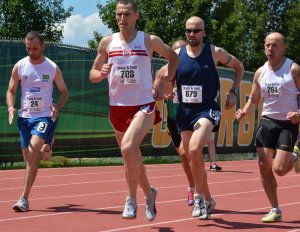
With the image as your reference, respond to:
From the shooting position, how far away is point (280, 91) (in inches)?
323

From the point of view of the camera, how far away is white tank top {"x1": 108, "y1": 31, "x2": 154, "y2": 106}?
724 cm

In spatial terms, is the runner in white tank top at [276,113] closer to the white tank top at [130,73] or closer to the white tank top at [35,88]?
the white tank top at [130,73]

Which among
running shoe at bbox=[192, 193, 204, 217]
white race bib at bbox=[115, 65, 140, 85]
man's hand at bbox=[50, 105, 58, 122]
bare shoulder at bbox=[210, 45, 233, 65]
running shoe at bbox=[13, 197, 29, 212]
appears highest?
bare shoulder at bbox=[210, 45, 233, 65]

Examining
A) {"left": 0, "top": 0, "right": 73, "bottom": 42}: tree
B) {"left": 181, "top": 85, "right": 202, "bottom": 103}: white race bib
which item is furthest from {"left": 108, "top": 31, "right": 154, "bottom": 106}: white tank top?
{"left": 0, "top": 0, "right": 73, "bottom": 42}: tree

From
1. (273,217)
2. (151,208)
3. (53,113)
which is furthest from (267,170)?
(53,113)

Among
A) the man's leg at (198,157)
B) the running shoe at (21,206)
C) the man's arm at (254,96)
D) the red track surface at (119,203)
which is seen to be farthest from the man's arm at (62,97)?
Result: the man's arm at (254,96)

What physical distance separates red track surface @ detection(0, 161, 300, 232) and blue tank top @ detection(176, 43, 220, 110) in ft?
4.50

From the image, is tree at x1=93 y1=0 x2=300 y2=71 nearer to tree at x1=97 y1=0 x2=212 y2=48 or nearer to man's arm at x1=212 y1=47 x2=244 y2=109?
tree at x1=97 y1=0 x2=212 y2=48

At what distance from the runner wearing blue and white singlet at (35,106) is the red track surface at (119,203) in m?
0.73

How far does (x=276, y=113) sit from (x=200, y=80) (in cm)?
96

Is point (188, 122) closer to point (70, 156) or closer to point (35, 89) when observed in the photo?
point (35, 89)

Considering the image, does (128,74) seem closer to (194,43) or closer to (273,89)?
(194,43)

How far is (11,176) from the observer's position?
14531mm

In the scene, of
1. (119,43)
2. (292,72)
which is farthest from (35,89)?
(292,72)
